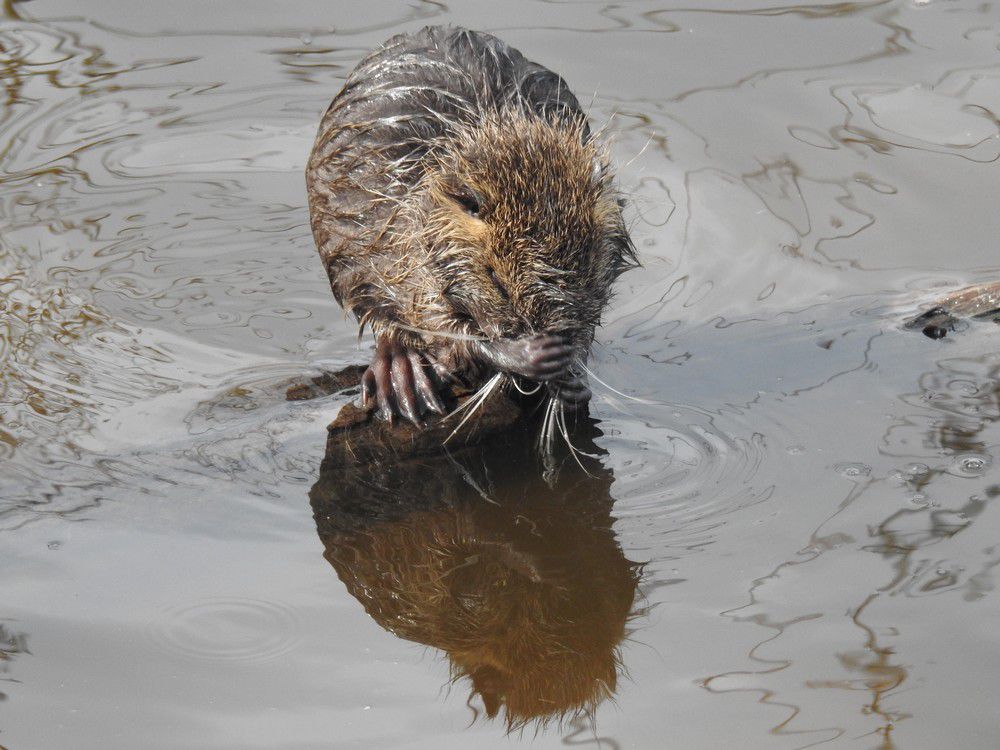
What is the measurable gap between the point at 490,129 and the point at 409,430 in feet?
3.19

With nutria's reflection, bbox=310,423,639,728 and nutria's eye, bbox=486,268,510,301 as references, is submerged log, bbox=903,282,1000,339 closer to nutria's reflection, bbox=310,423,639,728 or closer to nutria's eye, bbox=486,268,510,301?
nutria's reflection, bbox=310,423,639,728

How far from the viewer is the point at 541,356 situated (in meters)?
3.75

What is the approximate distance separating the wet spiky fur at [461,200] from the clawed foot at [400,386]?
12cm

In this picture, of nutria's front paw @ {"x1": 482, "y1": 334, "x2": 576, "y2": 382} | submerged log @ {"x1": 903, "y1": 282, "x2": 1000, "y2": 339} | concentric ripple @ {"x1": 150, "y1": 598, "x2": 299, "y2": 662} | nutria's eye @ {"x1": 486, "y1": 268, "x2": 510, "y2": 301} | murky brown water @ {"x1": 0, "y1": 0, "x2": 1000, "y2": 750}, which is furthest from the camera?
submerged log @ {"x1": 903, "y1": 282, "x2": 1000, "y2": 339}

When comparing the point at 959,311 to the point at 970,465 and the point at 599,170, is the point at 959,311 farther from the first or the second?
the point at 599,170

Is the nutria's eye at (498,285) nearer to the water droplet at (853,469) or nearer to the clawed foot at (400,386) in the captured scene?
the clawed foot at (400,386)

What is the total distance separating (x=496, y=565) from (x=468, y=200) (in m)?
1.21

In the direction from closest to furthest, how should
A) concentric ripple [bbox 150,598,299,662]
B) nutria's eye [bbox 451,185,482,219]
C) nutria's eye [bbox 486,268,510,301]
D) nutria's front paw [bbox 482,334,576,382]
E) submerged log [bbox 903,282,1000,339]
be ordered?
concentric ripple [bbox 150,598,299,662]
nutria's front paw [bbox 482,334,576,382]
nutria's eye [bbox 486,268,510,301]
nutria's eye [bbox 451,185,482,219]
submerged log [bbox 903,282,1000,339]

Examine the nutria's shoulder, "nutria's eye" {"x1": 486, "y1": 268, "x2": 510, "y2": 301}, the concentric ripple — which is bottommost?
the concentric ripple

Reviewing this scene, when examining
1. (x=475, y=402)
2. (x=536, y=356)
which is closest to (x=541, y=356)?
(x=536, y=356)

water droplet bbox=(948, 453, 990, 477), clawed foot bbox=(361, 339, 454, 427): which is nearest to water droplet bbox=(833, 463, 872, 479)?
water droplet bbox=(948, 453, 990, 477)

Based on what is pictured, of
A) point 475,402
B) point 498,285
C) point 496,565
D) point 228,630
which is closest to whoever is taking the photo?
point 228,630

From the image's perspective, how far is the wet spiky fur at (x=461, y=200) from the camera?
3826 millimetres

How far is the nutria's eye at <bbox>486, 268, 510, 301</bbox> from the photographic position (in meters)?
3.90
